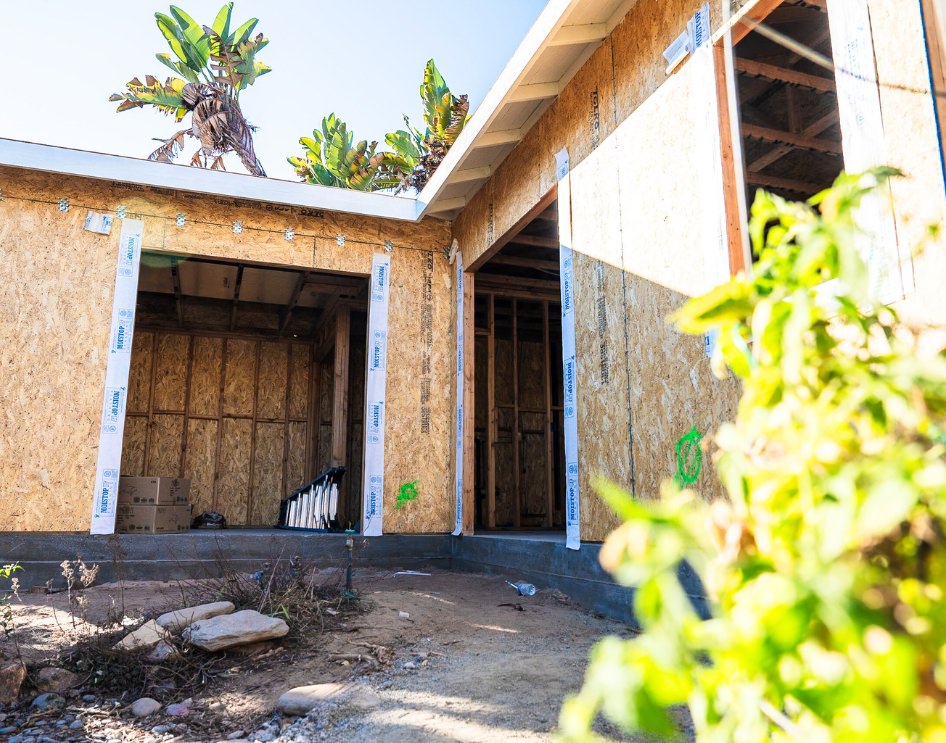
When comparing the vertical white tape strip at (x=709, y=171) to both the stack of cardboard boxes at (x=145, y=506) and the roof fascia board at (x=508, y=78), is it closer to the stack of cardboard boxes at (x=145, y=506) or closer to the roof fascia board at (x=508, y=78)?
the roof fascia board at (x=508, y=78)

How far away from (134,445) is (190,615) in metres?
10.1

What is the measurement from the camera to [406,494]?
9344 mm

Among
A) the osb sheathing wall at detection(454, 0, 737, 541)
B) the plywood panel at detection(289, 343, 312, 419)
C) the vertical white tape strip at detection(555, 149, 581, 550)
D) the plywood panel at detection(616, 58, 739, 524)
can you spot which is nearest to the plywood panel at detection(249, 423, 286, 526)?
the plywood panel at detection(289, 343, 312, 419)

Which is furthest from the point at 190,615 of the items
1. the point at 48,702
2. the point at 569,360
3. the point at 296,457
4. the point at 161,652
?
the point at 296,457

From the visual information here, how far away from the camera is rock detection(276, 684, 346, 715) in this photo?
390cm

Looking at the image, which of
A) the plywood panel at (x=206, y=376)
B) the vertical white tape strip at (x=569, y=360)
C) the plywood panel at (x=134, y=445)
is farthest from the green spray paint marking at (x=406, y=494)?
the plywood panel at (x=134, y=445)

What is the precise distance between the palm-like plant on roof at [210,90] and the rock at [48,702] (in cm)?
1717

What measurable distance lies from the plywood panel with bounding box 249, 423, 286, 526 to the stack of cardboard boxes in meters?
5.15

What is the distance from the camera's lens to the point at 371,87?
2323 cm

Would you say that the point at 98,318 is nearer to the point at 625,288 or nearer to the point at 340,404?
the point at 340,404

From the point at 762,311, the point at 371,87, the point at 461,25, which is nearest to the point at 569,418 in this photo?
the point at 762,311

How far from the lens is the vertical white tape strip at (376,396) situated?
9.17 m

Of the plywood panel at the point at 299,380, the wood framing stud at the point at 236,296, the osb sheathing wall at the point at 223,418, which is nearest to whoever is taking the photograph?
the wood framing stud at the point at 236,296

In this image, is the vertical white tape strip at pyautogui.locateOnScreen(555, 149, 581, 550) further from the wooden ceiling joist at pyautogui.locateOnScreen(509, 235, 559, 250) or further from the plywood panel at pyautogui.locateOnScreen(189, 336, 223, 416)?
the plywood panel at pyautogui.locateOnScreen(189, 336, 223, 416)
